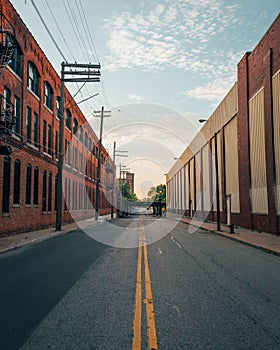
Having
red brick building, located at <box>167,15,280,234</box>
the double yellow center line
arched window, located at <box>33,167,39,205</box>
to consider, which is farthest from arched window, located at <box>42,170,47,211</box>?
the double yellow center line

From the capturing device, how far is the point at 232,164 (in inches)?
1377

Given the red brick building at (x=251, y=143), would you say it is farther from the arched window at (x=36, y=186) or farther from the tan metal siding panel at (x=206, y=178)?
the arched window at (x=36, y=186)

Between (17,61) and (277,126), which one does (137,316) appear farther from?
(17,61)

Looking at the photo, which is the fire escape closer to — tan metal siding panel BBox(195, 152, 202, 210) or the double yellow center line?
the double yellow center line

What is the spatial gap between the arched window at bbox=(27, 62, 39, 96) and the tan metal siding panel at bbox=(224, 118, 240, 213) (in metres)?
16.1

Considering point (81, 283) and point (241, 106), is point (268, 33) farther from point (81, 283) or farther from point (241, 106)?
point (81, 283)

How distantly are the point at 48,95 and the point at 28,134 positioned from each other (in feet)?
22.5

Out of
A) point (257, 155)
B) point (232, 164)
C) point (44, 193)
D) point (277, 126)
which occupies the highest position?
point (277, 126)

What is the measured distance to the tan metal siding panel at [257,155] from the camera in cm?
2611

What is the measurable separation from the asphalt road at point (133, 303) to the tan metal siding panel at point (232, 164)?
820 inches

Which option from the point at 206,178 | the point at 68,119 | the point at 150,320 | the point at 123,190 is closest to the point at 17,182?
the point at 68,119

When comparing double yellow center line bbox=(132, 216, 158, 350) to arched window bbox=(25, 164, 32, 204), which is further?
arched window bbox=(25, 164, 32, 204)

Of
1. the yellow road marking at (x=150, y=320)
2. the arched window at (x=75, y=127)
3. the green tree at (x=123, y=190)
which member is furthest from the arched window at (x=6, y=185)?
the green tree at (x=123, y=190)

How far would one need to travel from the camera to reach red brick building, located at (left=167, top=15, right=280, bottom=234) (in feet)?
79.2
